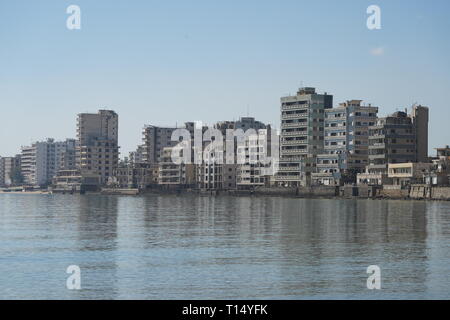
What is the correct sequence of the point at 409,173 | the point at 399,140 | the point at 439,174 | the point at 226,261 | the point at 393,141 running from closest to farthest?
1. the point at 226,261
2. the point at 439,174
3. the point at 409,173
4. the point at 393,141
5. the point at 399,140

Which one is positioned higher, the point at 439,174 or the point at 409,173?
A: the point at 409,173

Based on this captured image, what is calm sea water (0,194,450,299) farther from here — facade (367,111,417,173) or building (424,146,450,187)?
facade (367,111,417,173)

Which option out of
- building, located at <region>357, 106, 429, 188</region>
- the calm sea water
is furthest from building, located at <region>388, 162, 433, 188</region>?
the calm sea water

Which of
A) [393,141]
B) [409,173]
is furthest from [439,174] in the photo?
[393,141]

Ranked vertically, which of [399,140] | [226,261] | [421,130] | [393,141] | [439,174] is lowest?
[226,261]

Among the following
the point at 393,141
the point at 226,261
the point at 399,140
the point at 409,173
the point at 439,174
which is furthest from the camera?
the point at 399,140

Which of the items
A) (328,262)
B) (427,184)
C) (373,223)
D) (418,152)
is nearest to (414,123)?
(418,152)

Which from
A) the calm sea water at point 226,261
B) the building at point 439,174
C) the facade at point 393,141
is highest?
the facade at point 393,141

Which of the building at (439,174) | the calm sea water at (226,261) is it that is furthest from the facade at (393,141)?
the calm sea water at (226,261)

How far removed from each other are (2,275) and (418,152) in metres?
162

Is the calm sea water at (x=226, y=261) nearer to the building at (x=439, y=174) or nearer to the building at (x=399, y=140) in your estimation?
the building at (x=439, y=174)

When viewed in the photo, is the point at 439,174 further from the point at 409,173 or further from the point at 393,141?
the point at 393,141
